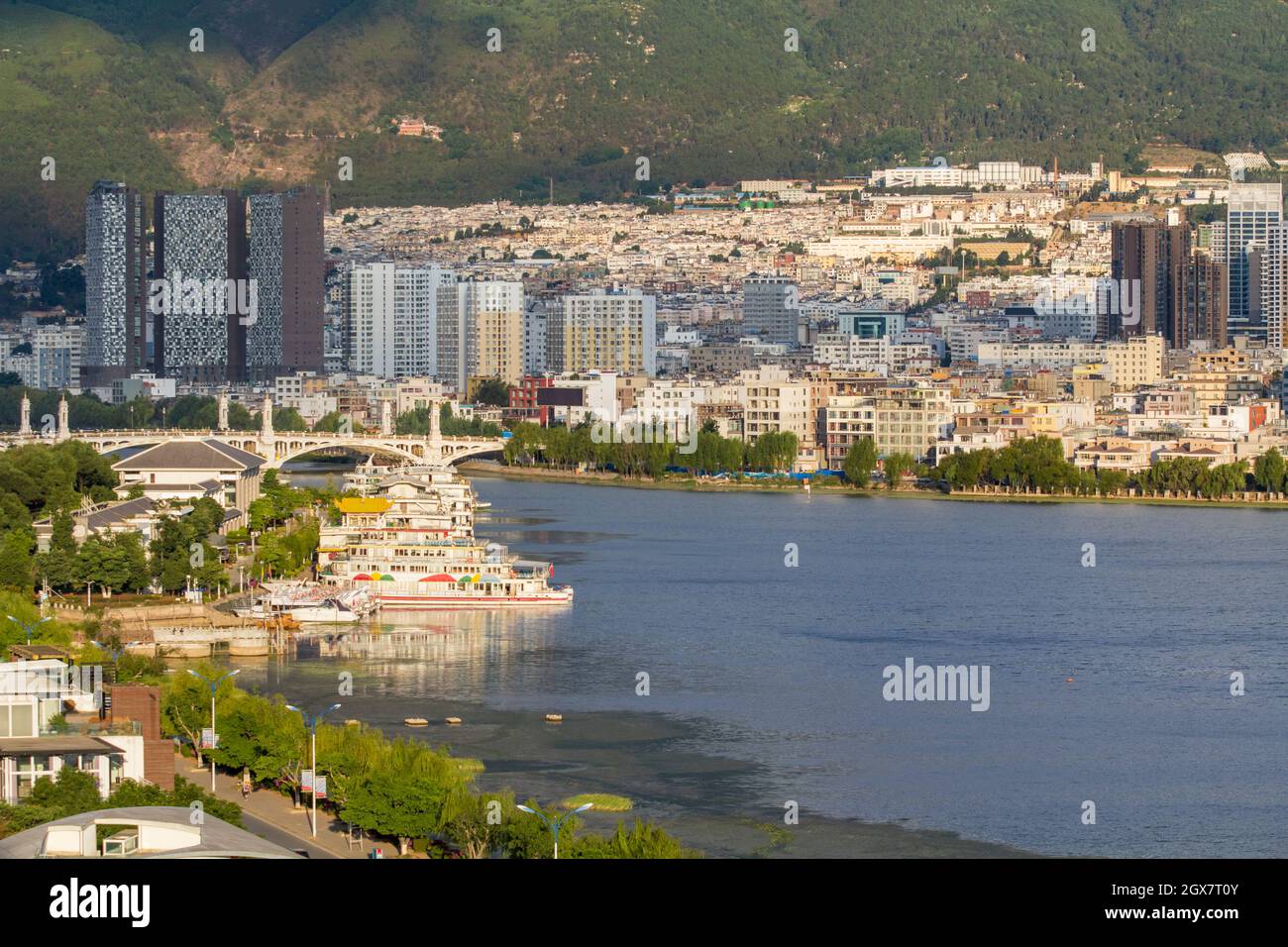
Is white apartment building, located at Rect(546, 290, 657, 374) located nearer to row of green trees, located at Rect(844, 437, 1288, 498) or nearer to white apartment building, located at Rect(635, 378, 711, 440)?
white apartment building, located at Rect(635, 378, 711, 440)

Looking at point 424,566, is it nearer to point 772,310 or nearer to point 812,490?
point 812,490

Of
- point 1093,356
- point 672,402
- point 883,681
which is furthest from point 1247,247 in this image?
point 883,681

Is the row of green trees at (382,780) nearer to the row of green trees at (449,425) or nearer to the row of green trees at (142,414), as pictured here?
the row of green trees at (449,425)

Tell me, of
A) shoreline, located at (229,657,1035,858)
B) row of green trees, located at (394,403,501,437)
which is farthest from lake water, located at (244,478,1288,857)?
row of green trees, located at (394,403,501,437)

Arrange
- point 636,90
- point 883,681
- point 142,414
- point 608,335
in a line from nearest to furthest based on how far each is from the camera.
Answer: point 883,681 → point 142,414 → point 608,335 → point 636,90
